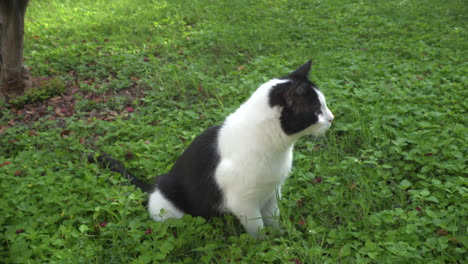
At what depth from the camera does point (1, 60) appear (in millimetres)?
4969

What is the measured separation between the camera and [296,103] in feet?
7.80

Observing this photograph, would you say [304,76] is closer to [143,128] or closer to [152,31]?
[143,128]

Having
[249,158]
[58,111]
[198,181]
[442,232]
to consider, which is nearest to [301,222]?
[249,158]

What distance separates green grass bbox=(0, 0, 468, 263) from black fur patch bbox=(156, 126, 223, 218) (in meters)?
0.12

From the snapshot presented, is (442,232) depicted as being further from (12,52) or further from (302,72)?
(12,52)

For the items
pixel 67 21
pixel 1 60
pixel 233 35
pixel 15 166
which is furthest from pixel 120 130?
pixel 67 21

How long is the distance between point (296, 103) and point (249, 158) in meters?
0.48

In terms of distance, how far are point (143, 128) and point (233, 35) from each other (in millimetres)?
3194

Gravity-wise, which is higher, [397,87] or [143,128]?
[397,87]

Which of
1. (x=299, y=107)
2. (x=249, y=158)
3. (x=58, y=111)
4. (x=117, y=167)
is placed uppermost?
(x=299, y=107)

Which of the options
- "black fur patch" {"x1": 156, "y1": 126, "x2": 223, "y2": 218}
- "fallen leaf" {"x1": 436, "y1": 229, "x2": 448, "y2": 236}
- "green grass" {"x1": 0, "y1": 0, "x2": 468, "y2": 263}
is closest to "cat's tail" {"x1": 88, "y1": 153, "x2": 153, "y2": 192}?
"green grass" {"x1": 0, "y1": 0, "x2": 468, "y2": 263}

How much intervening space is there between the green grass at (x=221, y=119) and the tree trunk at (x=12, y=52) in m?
0.45

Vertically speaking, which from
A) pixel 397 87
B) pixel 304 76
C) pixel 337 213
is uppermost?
Answer: pixel 304 76

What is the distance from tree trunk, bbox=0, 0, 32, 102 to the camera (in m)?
4.87
